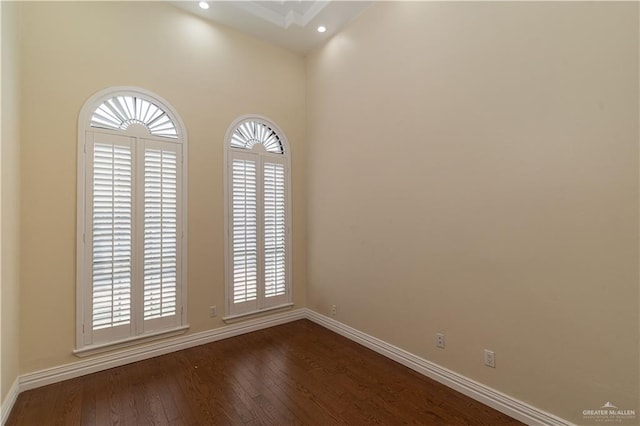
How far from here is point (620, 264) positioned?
1.67 m

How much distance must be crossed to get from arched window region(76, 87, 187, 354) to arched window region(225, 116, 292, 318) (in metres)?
0.54

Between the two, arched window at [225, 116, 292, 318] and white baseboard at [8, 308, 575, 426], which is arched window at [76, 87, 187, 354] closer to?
white baseboard at [8, 308, 575, 426]

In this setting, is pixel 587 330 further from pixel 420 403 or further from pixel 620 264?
pixel 420 403

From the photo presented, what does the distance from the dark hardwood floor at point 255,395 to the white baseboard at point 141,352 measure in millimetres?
68

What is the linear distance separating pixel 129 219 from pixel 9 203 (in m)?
0.82

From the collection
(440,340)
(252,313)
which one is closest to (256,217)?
(252,313)

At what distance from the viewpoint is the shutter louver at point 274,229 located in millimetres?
3738

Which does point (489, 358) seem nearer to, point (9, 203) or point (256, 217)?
point (256, 217)

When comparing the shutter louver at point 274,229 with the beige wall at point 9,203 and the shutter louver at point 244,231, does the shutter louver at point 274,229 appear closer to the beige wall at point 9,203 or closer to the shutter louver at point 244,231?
the shutter louver at point 244,231

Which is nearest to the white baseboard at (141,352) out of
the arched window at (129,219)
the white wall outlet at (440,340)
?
the arched window at (129,219)

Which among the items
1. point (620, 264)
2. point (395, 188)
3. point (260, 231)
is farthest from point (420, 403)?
point (260, 231)

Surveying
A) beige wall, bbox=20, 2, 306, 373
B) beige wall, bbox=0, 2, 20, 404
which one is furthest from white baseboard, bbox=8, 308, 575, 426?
beige wall, bbox=0, 2, 20, 404

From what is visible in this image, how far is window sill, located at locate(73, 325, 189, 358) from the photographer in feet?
8.63

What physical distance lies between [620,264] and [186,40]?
4183mm
